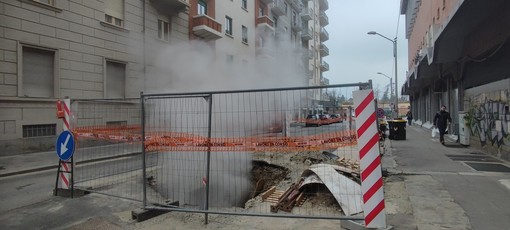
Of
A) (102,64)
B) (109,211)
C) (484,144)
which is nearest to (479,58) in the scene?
(484,144)

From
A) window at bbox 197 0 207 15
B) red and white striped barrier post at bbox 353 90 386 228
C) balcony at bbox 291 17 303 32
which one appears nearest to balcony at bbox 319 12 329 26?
balcony at bbox 291 17 303 32

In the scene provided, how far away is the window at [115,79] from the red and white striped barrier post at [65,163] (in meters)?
8.80

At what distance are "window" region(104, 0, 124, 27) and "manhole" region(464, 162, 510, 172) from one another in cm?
1349

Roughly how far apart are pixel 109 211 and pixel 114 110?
2.91 m

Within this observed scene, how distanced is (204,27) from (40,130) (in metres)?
10.3

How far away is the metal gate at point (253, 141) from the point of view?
427cm

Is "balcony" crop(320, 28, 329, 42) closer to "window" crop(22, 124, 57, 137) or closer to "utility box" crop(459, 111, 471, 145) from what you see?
"utility box" crop(459, 111, 471, 145)

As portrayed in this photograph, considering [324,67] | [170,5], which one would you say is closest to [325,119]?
[170,5]

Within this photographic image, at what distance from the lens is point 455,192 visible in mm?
5363

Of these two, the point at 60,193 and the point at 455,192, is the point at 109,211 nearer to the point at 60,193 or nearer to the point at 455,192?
the point at 60,193

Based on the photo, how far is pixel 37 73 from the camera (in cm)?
1157

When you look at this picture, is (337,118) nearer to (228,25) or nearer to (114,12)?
(114,12)

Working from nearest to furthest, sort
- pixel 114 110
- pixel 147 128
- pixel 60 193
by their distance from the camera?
pixel 147 128 < pixel 60 193 < pixel 114 110

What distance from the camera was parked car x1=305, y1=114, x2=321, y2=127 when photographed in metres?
4.52
